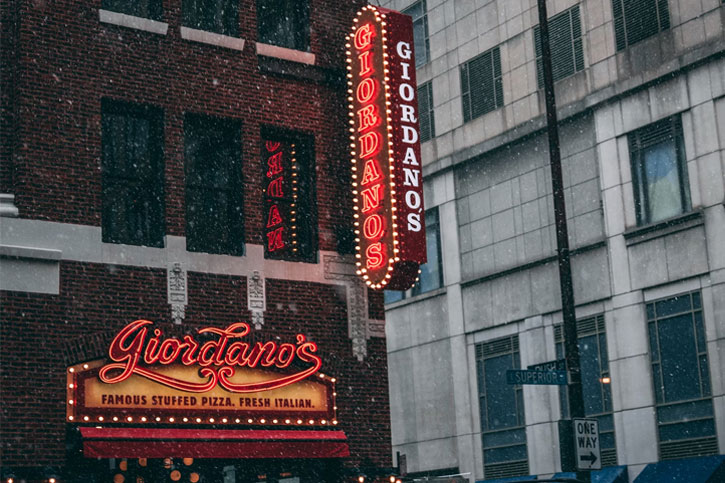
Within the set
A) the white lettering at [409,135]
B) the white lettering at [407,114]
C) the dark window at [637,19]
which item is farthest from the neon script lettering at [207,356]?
the dark window at [637,19]

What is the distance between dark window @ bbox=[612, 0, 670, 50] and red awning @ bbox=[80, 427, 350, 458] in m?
19.7

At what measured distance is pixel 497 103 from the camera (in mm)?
41469

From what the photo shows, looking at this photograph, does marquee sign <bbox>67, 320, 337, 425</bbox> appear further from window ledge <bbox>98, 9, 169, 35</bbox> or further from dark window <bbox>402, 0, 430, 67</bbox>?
dark window <bbox>402, 0, 430, 67</bbox>

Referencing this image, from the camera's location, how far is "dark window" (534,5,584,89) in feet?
126

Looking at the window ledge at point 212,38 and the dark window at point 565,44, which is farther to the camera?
the dark window at point 565,44

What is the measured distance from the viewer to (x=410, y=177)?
21438 mm

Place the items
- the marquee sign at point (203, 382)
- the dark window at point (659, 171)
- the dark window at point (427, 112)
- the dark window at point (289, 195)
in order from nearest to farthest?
the marquee sign at point (203, 382) < the dark window at point (289, 195) < the dark window at point (659, 171) < the dark window at point (427, 112)

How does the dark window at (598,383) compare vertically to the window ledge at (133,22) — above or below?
below

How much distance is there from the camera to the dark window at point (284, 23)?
895 inches

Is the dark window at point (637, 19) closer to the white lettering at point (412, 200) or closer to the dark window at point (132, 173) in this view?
the white lettering at point (412, 200)

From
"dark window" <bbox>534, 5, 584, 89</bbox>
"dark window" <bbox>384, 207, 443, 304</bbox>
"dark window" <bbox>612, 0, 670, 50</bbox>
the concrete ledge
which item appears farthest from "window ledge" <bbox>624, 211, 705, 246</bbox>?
the concrete ledge

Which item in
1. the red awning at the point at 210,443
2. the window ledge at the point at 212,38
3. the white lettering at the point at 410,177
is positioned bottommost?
the red awning at the point at 210,443

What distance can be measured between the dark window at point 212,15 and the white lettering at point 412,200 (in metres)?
4.46

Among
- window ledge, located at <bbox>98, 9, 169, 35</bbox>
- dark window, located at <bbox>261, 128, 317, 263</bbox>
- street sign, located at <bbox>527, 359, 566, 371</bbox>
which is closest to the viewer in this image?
window ledge, located at <bbox>98, 9, 169, 35</bbox>
